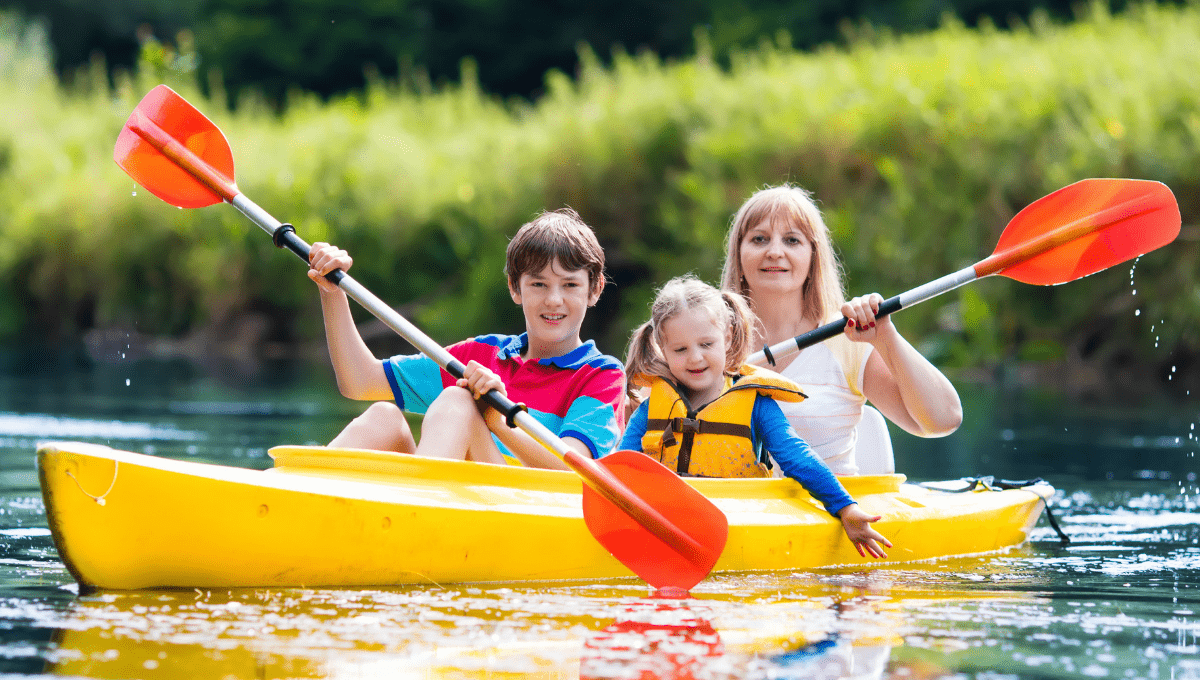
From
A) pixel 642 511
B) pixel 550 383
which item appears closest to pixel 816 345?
pixel 550 383

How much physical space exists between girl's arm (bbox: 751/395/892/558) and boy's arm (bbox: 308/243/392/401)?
1001mm

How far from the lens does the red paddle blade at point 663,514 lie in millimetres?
3305

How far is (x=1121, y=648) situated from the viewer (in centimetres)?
272

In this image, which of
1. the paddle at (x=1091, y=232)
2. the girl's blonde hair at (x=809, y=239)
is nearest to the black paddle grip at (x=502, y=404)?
the girl's blonde hair at (x=809, y=239)

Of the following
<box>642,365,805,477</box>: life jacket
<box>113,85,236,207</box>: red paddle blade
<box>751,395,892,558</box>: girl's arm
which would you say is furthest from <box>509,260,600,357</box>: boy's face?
<box>113,85,236,207</box>: red paddle blade

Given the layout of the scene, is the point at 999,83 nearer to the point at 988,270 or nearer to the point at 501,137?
the point at 501,137

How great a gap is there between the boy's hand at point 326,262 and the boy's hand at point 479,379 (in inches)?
17.4

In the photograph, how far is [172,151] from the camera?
398 cm

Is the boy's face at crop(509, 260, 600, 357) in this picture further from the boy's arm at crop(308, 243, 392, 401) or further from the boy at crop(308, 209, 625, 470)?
the boy's arm at crop(308, 243, 392, 401)

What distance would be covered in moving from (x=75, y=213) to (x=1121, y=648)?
13.7 metres

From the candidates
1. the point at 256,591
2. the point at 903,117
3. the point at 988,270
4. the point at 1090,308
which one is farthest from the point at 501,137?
the point at 256,591

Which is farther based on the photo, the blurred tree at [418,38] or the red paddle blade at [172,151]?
the blurred tree at [418,38]

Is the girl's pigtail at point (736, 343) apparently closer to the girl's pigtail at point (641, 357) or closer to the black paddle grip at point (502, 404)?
the girl's pigtail at point (641, 357)

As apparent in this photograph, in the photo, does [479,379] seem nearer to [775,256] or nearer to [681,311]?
[681,311]
